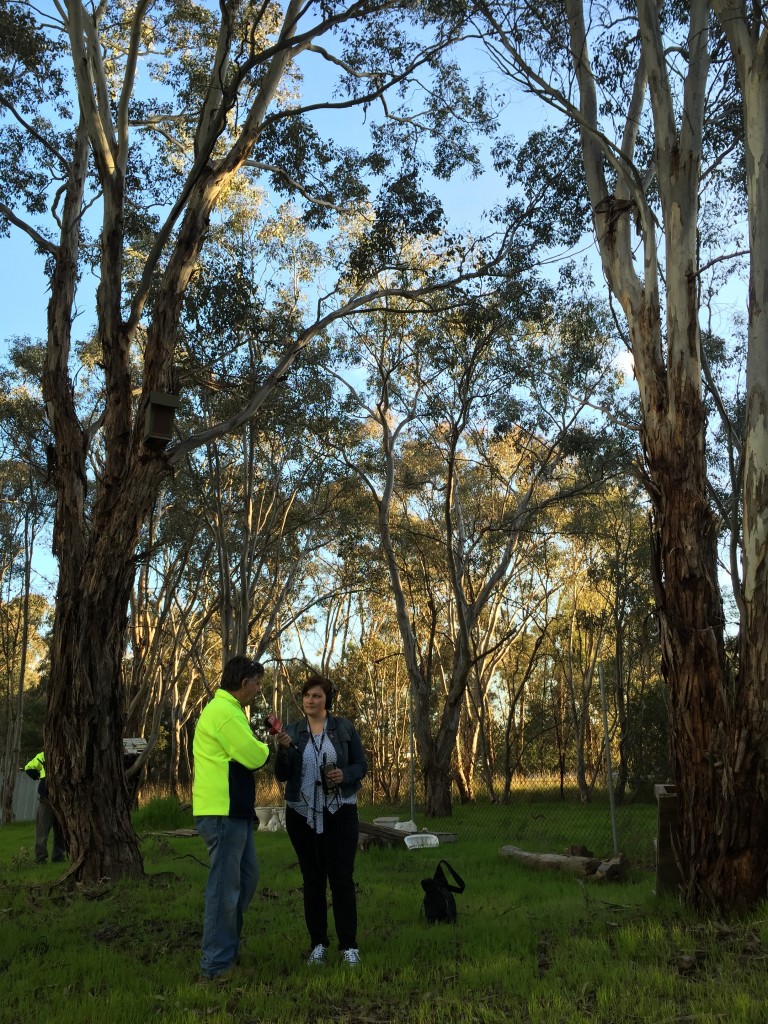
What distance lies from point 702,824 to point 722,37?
641cm

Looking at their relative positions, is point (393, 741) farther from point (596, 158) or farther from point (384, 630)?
point (596, 158)

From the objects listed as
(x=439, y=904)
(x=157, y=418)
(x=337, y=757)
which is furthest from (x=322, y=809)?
(x=157, y=418)

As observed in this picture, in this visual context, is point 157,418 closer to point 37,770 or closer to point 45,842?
point 37,770

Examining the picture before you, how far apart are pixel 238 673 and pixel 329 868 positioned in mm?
1139

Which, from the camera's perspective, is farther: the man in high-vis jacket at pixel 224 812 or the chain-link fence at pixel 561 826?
the chain-link fence at pixel 561 826

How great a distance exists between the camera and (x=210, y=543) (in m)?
22.5

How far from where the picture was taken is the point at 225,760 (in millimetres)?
4352

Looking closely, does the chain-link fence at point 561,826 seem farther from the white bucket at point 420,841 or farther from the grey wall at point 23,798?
the grey wall at point 23,798

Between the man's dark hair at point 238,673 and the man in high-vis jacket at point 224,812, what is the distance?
8 cm

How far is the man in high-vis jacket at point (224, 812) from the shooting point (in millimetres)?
4234

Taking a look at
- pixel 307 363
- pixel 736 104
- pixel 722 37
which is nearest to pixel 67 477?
pixel 722 37

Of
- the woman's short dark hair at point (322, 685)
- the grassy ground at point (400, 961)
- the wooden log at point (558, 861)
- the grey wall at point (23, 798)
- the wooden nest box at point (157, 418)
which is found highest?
the wooden nest box at point (157, 418)

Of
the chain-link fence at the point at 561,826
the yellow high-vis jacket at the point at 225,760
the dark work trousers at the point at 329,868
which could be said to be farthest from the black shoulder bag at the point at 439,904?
the chain-link fence at the point at 561,826

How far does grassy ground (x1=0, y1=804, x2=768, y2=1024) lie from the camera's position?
12.5ft
